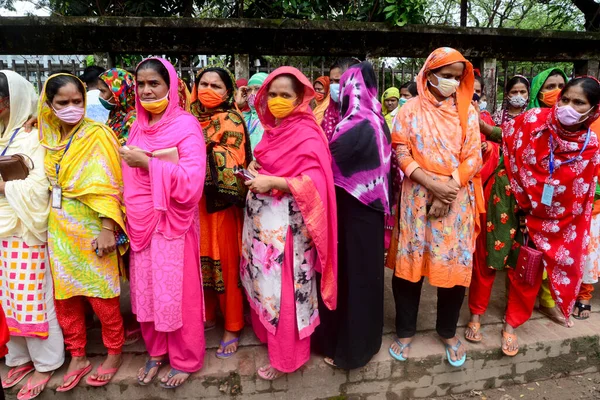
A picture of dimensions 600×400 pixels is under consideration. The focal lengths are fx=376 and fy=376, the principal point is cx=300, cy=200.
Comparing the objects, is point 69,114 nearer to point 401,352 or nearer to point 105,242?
point 105,242

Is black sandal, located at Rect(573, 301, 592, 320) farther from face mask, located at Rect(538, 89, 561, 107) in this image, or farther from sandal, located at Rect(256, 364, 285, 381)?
sandal, located at Rect(256, 364, 285, 381)

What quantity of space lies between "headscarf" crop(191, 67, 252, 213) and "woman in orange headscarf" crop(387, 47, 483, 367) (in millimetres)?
1088

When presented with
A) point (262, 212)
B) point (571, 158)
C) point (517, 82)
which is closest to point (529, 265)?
point (571, 158)

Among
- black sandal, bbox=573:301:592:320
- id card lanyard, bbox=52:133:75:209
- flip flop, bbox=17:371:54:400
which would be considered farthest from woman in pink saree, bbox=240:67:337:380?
black sandal, bbox=573:301:592:320

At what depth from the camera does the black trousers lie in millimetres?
2656

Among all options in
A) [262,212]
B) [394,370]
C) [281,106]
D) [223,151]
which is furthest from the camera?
[394,370]

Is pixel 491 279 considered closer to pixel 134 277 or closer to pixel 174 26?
pixel 134 277

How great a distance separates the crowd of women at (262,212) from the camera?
7.49 ft

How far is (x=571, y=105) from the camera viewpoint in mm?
2480

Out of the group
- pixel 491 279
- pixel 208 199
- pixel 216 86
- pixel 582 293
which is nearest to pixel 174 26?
pixel 216 86

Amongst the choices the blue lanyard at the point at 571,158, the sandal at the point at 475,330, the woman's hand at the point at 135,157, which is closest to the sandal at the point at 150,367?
the woman's hand at the point at 135,157

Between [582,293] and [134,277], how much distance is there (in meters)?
3.67

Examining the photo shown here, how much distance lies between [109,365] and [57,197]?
45.4 inches

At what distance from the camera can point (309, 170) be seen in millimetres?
2236
